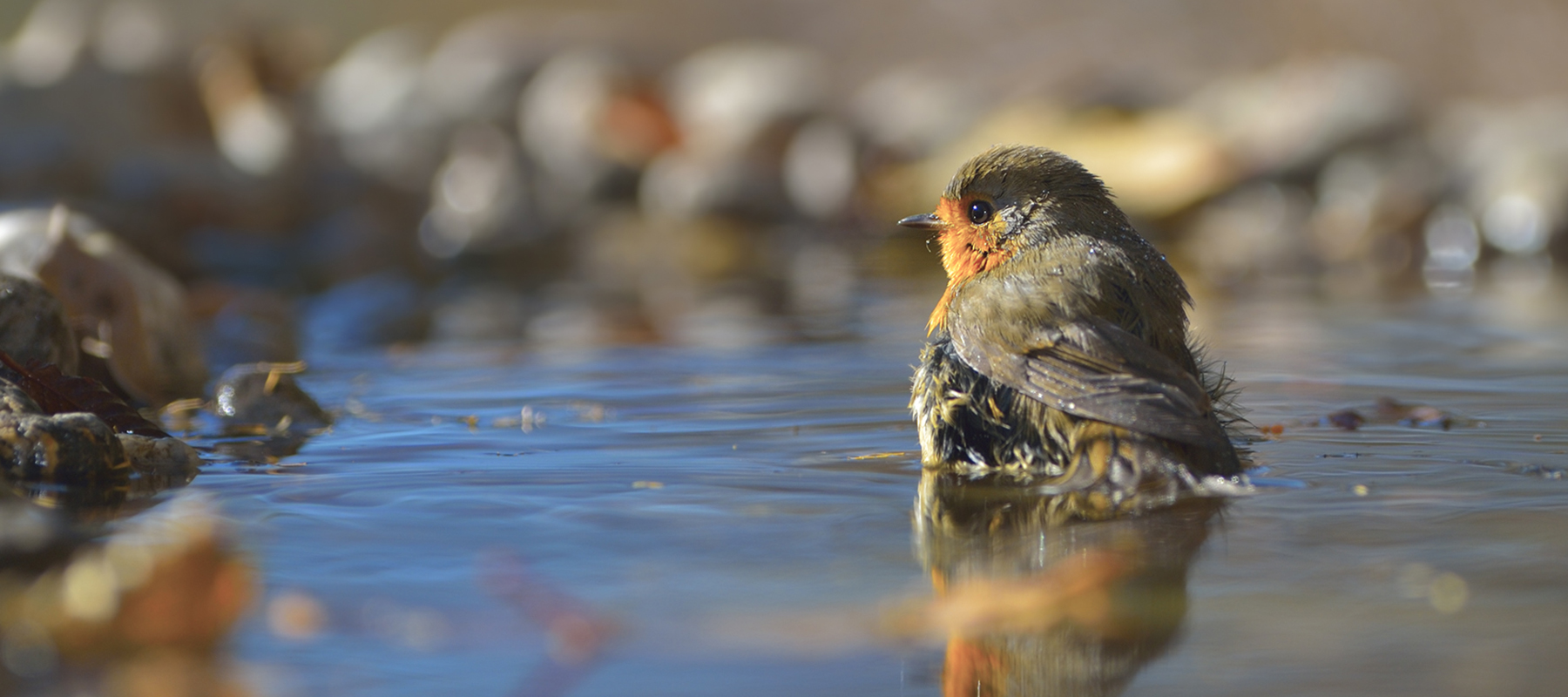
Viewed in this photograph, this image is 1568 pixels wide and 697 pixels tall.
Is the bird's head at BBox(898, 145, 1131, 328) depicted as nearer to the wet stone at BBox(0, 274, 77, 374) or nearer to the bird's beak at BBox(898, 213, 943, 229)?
the bird's beak at BBox(898, 213, 943, 229)

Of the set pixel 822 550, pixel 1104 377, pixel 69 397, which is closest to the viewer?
pixel 822 550

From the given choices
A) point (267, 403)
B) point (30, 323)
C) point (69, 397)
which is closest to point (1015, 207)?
point (267, 403)

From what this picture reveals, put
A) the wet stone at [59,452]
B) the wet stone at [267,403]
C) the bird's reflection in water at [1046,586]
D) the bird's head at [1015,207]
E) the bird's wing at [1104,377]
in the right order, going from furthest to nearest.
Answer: the wet stone at [267,403] → the bird's head at [1015,207] → the wet stone at [59,452] → the bird's wing at [1104,377] → the bird's reflection in water at [1046,586]

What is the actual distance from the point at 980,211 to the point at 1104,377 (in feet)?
2.41

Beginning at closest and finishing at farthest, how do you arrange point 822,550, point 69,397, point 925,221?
point 822,550
point 69,397
point 925,221

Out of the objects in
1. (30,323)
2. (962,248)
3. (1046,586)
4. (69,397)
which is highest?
(962,248)

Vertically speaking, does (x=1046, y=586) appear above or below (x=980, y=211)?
below

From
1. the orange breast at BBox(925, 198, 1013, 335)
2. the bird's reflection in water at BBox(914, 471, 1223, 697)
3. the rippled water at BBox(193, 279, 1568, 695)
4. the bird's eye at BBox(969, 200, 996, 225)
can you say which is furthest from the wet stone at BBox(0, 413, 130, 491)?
the bird's eye at BBox(969, 200, 996, 225)

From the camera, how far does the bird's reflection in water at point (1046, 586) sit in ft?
6.72

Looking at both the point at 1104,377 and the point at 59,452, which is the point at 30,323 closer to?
the point at 59,452

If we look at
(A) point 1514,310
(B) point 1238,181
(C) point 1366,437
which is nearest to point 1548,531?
(C) point 1366,437

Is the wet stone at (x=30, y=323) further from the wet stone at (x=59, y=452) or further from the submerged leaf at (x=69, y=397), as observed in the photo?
the wet stone at (x=59, y=452)

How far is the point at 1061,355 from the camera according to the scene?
314 centimetres

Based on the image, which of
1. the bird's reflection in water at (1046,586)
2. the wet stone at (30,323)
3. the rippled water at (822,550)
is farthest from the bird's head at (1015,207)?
the wet stone at (30,323)
